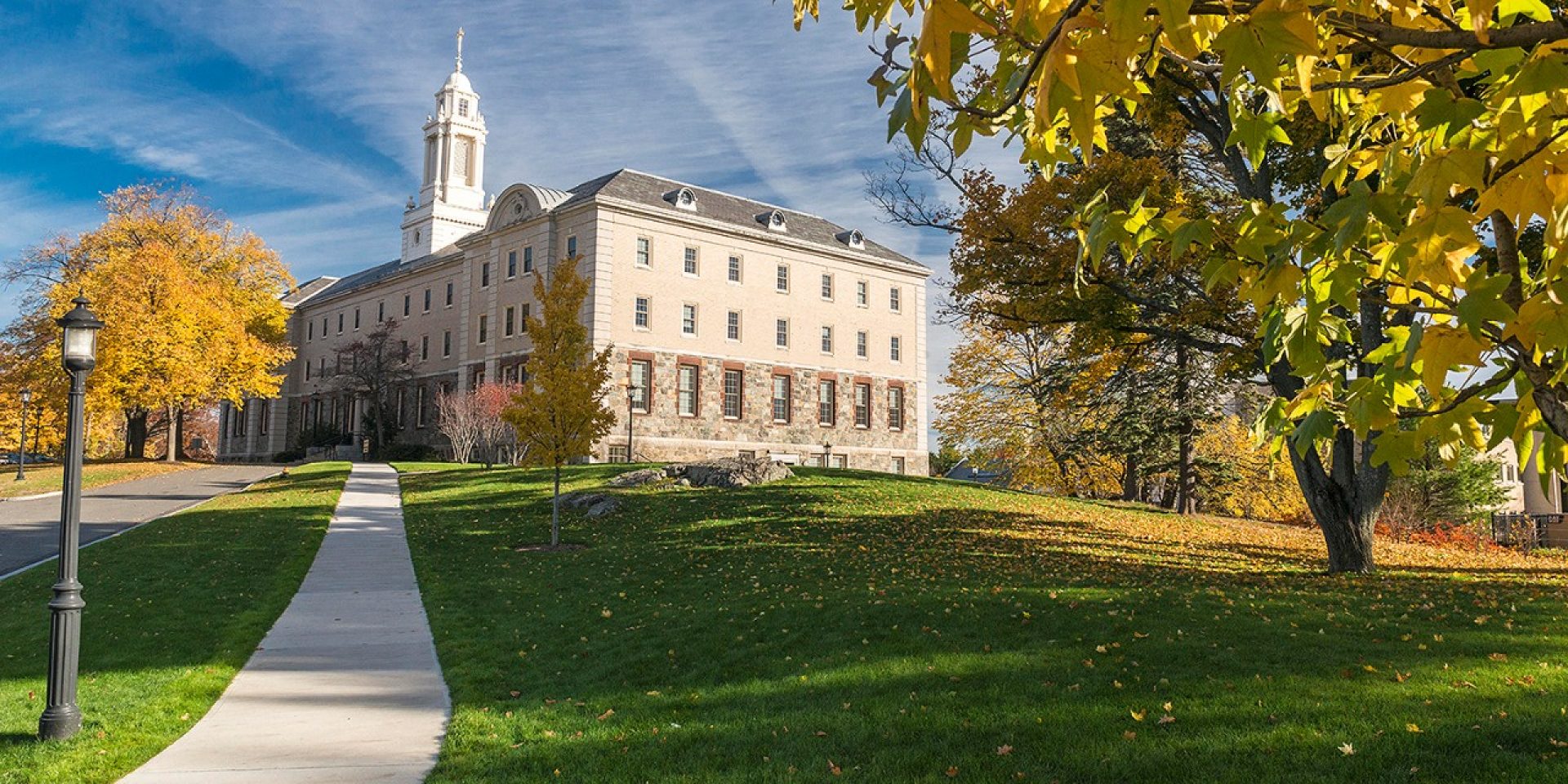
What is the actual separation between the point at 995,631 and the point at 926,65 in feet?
27.0

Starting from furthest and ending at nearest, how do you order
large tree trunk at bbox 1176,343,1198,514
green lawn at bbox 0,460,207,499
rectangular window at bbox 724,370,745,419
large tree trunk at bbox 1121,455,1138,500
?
rectangular window at bbox 724,370,745,419 < green lawn at bbox 0,460,207,499 < large tree trunk at bbox 1121,455,1138,500 < large tree trunk at bbox 1176,343,1198,514

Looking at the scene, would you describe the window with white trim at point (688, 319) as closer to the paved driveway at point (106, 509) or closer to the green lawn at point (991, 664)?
the paved driveway at point (106, 509)

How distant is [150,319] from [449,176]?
33.7 metres

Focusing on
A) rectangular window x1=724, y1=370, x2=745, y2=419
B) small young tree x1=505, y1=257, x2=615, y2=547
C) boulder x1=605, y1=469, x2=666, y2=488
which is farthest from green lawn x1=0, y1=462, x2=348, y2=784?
rectangular window x1=724, y1=370, x2=745, y2=419

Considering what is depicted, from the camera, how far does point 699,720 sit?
7469 mm

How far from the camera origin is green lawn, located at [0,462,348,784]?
281 inches

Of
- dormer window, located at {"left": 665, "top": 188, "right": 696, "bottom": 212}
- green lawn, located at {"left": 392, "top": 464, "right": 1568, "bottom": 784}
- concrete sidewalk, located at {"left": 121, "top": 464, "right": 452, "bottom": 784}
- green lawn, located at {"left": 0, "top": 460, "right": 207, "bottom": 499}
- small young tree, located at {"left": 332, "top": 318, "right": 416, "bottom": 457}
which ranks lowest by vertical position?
concrete sidewalk, located at {"left": 121, "top": 464, "right": 452, "bottom": 784}

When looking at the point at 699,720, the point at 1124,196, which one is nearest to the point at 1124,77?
the point at 699,720

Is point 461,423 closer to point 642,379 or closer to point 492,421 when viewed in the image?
point 492,421

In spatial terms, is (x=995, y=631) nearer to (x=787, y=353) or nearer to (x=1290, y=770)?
(x=1290, y=770)

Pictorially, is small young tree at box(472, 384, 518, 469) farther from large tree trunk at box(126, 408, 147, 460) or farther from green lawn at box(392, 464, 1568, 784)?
green lawn at box(392, 464, 1568, 784)

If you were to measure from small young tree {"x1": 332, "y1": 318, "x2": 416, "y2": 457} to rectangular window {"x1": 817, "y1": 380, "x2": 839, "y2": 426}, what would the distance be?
22.8m

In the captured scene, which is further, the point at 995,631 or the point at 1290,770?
the point at 995,631

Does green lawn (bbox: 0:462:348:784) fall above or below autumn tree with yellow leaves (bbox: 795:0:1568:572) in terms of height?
Result: below
